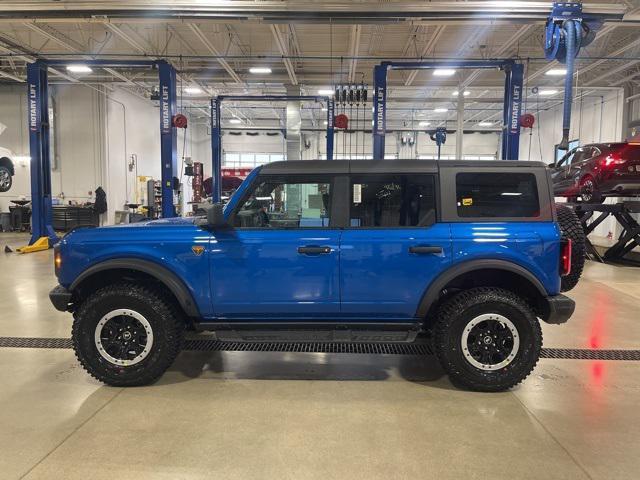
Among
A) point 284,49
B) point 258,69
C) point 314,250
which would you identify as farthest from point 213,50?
point 314,250

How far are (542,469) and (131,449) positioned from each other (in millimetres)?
2237

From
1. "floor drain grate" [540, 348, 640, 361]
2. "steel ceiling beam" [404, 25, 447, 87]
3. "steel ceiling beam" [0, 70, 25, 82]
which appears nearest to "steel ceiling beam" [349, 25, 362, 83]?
"steel ceiling beam" [404, 25, 447, 87]

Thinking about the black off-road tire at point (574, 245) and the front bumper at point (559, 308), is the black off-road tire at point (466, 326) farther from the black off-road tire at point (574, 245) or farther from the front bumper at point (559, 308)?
the black off-road tire at point (574, 245)

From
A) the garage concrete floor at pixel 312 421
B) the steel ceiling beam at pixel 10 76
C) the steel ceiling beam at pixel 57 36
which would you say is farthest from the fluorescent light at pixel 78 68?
the garage concrete floor at pixel 312 421

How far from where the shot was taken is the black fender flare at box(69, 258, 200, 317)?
3.27 metres

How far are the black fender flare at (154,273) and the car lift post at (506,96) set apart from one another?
760 cm

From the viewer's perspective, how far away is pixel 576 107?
19688 mm

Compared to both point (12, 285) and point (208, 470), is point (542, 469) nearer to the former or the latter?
point (208, 470)

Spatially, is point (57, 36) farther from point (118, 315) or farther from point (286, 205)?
point (286, 205)

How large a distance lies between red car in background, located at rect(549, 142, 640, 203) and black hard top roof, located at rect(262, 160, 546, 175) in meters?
6.63

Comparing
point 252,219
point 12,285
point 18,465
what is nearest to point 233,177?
point 12,285

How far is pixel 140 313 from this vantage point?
3.33 metres

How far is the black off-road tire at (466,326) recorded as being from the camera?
128 inches

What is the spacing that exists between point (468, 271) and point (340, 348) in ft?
5.12
